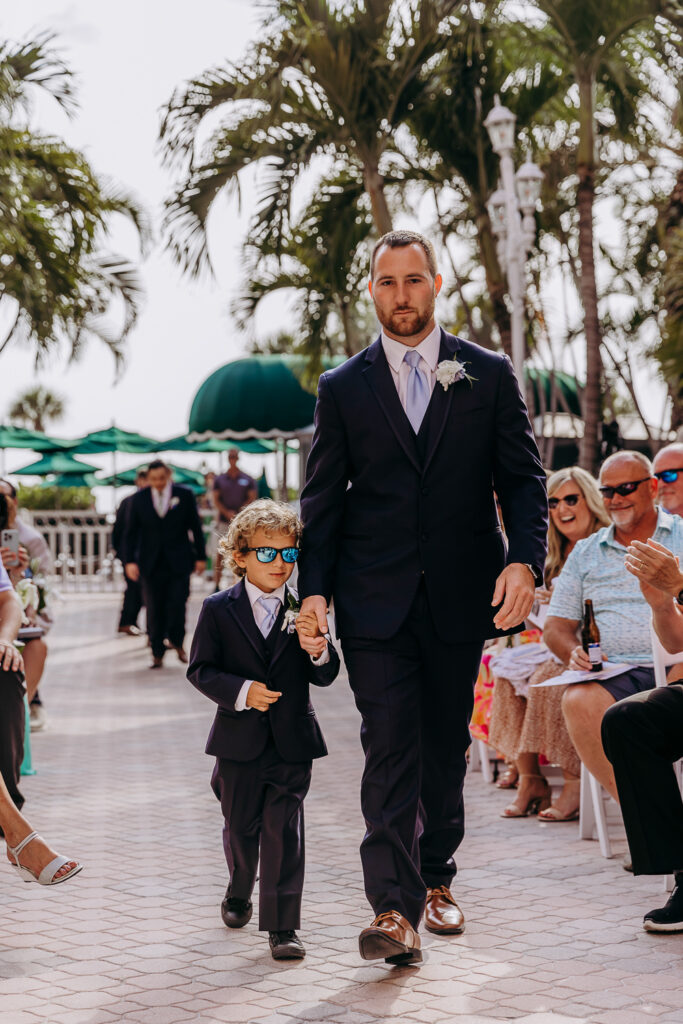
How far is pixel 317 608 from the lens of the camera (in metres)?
4.50

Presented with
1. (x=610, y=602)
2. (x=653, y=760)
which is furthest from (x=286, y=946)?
(x=610, y=602)

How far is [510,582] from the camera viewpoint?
4.40 metres

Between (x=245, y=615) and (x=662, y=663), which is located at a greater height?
(x=245, y=615)

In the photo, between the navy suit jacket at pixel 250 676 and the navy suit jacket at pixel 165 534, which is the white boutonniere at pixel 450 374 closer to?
the navy suit jacket at pixel 250 676

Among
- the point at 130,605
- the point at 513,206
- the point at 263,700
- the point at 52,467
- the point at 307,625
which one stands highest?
the point at 513,206

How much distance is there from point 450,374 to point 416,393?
0.14 m

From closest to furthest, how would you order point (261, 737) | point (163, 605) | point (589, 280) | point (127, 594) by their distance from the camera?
point (261, 737), point (163, 605), point (589, 280), point (127, 594)

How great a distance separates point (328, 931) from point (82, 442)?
23.4 meters

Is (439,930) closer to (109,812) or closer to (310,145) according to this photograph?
(109,812)

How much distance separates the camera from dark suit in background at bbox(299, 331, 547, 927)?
4.51 meters

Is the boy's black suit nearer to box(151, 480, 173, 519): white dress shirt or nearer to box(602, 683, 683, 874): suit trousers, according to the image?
box(602, 683, 683, 874): suit trousers

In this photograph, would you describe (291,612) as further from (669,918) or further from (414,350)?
(669,918)

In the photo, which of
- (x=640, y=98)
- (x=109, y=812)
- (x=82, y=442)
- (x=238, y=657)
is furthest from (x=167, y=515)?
(x=82, y=442)

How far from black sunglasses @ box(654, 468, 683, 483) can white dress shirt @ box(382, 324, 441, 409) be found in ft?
7.06
